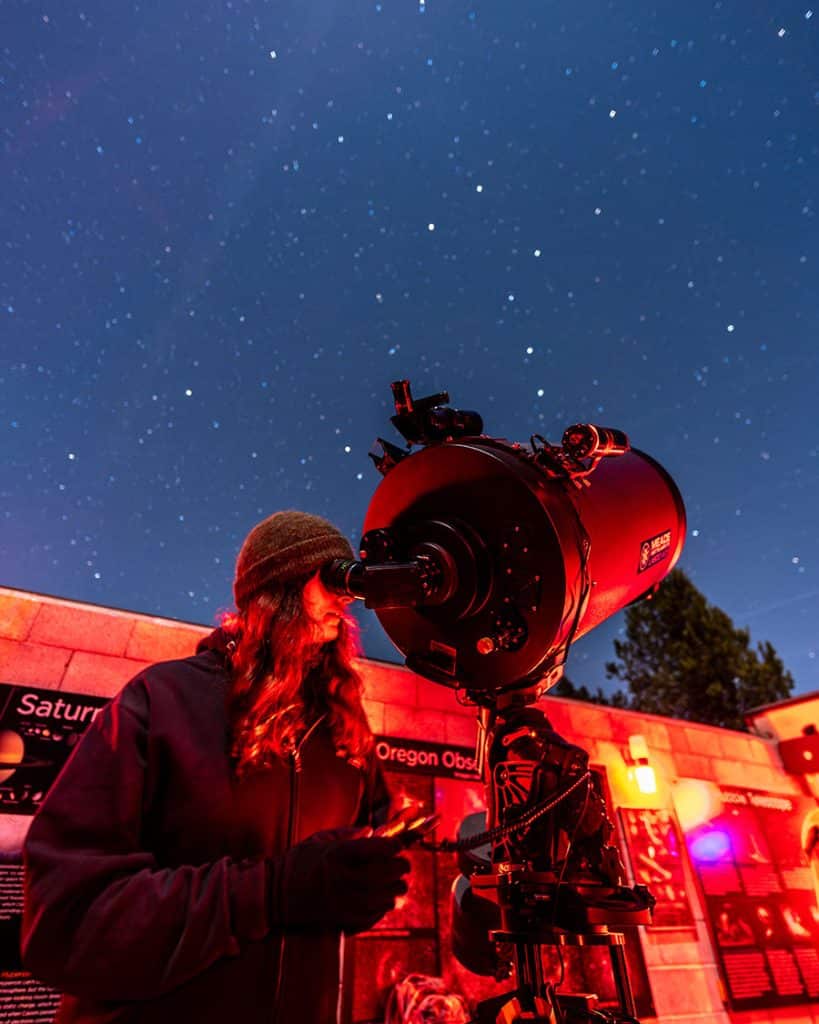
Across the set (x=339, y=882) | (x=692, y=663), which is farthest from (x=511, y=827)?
(x=692, y=663)

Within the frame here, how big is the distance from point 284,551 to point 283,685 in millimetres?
355

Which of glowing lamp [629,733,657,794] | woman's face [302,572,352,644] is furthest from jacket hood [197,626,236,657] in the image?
glowing lamp [629,733,657,794]

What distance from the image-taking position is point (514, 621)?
4.08 feet

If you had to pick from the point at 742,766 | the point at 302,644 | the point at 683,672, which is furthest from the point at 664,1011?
the point at 683,672

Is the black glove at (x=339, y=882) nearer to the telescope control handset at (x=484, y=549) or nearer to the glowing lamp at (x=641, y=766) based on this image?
the telescope control handset at (x=484, y=549)

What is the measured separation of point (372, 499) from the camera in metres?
1.55

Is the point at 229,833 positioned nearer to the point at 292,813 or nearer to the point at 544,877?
the point at 292,813

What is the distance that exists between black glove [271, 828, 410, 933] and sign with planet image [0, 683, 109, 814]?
2657 millimetres

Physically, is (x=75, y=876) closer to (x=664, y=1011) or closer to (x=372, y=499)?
(x=372, y=499)

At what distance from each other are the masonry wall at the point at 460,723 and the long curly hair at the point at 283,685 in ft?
7.38

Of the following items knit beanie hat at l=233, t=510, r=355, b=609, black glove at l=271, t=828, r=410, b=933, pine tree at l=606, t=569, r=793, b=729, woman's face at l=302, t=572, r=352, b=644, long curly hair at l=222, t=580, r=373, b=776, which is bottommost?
black glove at l=271, t=828, r=410, b=933

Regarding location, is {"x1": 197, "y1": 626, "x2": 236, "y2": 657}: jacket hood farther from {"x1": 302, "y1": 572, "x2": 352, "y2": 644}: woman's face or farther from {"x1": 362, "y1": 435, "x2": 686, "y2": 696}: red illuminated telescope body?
{"x1": 362, "y1": 435, "x2": 686, "y2": 696}: red illuminated telescope body

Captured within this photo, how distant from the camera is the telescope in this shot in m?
0.99

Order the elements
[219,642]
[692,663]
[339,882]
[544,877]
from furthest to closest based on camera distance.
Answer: [692,663] → [219,642] → [544,877] → [339,882]
